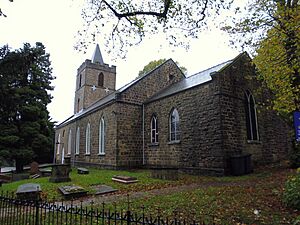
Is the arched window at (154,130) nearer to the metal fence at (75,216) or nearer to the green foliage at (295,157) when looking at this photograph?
the green foliage at (295,157)

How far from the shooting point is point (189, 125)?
1554cm

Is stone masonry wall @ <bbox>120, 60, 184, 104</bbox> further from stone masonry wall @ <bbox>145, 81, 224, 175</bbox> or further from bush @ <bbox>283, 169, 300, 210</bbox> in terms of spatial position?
bush @ <bbox>283, 169, 300, 210</bbox>

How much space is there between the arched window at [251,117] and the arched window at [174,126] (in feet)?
15.8

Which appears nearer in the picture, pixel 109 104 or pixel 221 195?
pixel 221 195

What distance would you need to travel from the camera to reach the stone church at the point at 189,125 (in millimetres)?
14070

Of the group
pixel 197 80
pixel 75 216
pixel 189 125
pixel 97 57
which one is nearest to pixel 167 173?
pixel 189 125

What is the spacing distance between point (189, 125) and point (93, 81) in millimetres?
24980

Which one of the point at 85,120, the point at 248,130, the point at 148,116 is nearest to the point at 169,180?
the point at 248,130

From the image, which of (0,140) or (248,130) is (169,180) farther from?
(0,140)

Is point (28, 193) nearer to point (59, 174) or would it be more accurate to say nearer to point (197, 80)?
point (59, 174)

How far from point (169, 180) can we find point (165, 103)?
23.1ft

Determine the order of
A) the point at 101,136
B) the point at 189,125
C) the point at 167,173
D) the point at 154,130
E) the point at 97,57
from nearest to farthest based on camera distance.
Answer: the point at 167,173, the point at 189,125, the point at 154,130, the point at 101,136, the point at 97,57

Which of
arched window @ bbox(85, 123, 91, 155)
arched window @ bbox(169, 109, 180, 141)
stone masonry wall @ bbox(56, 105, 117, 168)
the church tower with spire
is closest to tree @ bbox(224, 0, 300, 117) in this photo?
arched window @ bbox(169, 109, 180, 141)

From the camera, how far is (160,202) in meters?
7.24
